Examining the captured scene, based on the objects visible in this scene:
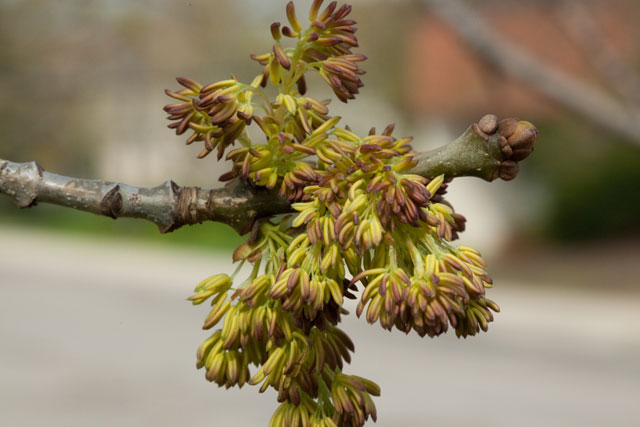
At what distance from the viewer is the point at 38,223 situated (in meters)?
22.0

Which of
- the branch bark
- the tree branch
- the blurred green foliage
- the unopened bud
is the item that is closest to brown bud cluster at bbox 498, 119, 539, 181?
the unopened bud

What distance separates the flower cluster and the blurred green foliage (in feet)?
58.2

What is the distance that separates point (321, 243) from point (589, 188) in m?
18.6

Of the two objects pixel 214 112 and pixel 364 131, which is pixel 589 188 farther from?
pixel 214 112

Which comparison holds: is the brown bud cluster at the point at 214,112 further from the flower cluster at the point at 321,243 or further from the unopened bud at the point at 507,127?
the unopened bud at the point at 507,127

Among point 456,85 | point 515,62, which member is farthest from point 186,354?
point 456,85

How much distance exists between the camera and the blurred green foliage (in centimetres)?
1827

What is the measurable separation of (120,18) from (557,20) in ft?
43.8

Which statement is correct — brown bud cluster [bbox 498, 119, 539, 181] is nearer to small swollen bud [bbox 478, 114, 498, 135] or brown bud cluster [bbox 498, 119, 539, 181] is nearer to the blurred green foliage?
small swollen bud [bbox 478, 114, 498, 135]

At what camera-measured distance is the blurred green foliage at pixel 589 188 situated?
59.9ft

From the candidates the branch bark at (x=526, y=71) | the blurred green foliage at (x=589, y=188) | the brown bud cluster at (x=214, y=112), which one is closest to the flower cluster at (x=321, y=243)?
the brown bud cluster at (x=214, y=112)

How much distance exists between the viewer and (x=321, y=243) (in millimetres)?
981

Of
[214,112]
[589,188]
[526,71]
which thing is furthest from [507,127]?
[589,188]

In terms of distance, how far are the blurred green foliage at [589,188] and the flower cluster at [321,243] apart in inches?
699
